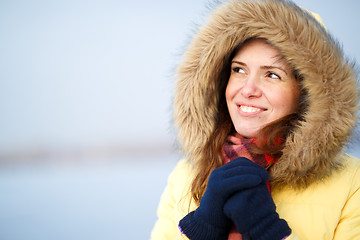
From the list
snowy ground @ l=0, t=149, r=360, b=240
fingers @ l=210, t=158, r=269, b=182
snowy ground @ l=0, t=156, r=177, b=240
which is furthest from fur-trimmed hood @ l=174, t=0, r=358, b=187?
snowy ground @ l=0, t=156, r=177, b=240

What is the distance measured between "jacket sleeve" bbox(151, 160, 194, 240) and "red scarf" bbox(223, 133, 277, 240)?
0.73ft

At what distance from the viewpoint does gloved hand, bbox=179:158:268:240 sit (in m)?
0.81

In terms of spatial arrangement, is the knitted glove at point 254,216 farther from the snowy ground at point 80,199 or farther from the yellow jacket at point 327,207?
the snowy ground at point 80,199

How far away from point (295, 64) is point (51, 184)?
2.65 meters

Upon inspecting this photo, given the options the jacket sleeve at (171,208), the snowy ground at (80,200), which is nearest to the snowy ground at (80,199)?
the snowy ground at (80,200)

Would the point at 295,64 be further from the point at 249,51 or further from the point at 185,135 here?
the point at 185,135

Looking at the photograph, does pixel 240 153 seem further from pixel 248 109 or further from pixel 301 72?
pixel 301 72

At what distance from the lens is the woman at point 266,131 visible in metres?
0.85

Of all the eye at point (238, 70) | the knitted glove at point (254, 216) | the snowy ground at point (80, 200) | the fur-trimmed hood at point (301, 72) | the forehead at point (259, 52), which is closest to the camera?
the knitted glove at point (254, 216)

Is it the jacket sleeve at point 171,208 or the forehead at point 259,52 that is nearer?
the forehead at point 259,52

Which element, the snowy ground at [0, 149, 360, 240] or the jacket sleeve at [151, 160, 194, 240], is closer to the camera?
the jacket sleeve at [151, 160, 194, 240]

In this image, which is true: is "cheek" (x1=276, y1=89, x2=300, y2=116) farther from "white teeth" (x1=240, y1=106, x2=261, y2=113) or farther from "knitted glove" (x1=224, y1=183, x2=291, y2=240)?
"knitted glove" (x1=224, y1=183, x2=291, y2=240)

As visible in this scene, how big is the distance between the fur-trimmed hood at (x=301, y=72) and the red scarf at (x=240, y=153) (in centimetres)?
4

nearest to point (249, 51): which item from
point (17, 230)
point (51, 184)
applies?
point (17, 230)
